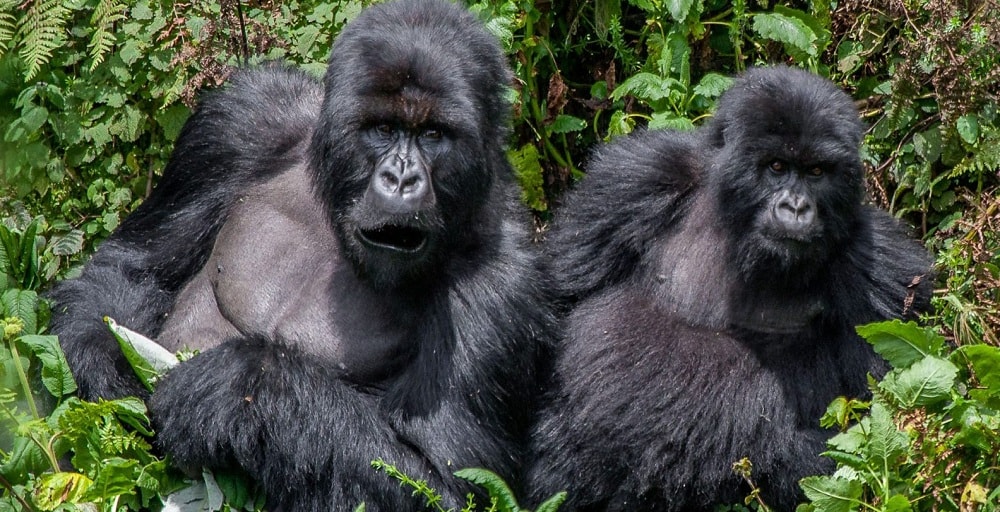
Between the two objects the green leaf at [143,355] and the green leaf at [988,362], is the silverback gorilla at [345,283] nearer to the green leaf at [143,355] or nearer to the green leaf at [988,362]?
the green leaf at [143,355]

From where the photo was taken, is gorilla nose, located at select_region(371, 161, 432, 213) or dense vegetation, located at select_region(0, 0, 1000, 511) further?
dense vegetation, located at select_region(0, 0, 1000, 511)

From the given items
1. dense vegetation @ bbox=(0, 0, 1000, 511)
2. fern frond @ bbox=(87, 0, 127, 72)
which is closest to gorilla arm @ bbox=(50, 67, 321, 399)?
dense vegetation @ bbox=(0, 0, 1000, 511)

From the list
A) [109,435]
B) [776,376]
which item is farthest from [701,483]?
[109,435]

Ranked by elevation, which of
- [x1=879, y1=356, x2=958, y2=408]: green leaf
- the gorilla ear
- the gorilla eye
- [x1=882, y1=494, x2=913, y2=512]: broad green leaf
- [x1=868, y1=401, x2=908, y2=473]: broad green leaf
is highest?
the gorilla eye

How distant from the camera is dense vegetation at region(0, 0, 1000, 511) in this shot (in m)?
4.94

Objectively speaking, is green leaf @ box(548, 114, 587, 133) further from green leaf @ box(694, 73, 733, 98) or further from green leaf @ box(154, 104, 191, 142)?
green leaf @ box(154, 104, 191, 142)

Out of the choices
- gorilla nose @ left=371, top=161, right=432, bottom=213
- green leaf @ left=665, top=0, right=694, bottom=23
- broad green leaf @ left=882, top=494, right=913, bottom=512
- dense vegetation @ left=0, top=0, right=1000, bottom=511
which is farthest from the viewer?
green leaf @ left=665, top=0, right=694, bottom=23

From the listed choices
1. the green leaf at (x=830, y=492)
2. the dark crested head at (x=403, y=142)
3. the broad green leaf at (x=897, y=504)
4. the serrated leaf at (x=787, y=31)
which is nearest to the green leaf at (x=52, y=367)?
the dark crested head at (x=403, y=142)

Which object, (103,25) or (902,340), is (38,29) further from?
(902,340)

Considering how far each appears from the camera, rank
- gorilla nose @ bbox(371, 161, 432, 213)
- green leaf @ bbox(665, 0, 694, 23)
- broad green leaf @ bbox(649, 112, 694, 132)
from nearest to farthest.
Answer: gorilla nose @ bbox(371, 161, 432, 213), broad green leaf @ bbox(649, 112, 694, 132), green leaf @ bbox(665, 0, 694, 23)

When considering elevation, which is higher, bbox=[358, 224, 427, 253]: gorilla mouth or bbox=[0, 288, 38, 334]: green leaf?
bbox=[358, 224, 427, 253]: gorilla mouth

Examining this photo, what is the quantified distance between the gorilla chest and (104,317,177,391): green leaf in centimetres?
19

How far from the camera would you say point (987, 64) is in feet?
18.0

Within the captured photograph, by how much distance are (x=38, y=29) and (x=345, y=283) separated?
1.83 m
